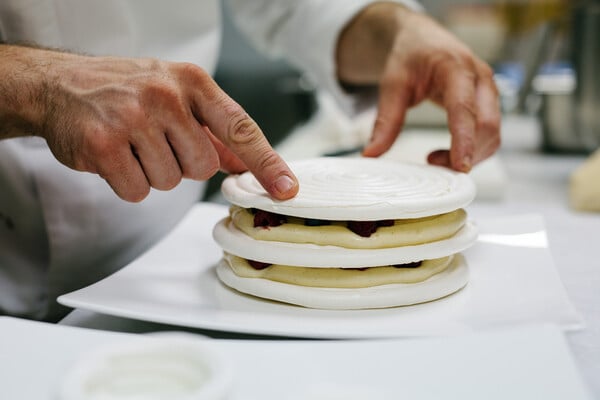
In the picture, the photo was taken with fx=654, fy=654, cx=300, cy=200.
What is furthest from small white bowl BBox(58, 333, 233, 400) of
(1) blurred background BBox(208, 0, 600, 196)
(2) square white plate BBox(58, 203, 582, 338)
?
(1) blurred background BBox(208, 0, 600, 196)

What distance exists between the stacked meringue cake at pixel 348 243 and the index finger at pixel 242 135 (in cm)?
3

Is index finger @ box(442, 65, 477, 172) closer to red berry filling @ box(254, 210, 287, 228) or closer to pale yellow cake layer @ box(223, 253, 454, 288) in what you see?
pale yellow cake layer @ box(223, 253, 454, 288)

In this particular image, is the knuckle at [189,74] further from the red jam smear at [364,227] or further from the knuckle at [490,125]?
the knuckle at [490,125]

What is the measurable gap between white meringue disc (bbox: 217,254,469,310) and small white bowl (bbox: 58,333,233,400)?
0.31 m

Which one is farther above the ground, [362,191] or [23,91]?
[23,91]

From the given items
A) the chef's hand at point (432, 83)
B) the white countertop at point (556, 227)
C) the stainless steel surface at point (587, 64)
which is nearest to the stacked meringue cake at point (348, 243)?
the white countertop at point (556, 227)

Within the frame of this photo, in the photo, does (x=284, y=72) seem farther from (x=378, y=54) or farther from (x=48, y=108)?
(x=48, y=108)

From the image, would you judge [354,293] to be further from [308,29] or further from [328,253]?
[308,29]

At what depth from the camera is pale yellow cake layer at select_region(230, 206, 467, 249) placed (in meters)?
0.88

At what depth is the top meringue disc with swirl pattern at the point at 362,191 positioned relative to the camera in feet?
2.83

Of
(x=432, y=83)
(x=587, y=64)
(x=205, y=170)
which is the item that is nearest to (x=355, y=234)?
(x=205, y=170)

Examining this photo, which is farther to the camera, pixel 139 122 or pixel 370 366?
pixel 139 122

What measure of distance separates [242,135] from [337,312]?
0.89 feet

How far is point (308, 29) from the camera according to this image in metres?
1.78
